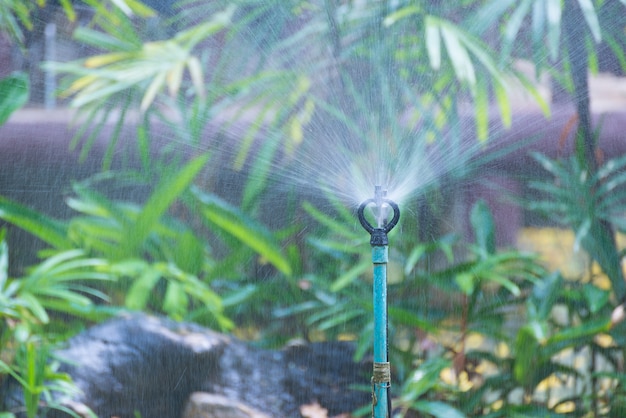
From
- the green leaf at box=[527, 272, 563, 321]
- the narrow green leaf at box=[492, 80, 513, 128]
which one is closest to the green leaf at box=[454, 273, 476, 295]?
the green leaf at box=[527, 272, 563, 321]

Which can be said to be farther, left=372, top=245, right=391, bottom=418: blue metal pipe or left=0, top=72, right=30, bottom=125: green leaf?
left=0, top=72, right=30, bottom=125: green leaf

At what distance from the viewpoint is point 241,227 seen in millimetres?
2104

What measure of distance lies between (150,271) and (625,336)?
1.22 m

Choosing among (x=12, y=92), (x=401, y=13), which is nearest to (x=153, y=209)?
(x=12, y=92)

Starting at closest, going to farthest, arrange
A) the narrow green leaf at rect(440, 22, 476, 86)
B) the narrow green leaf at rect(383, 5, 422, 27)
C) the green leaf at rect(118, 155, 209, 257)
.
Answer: the narrow green leaf at rect(440, 22, 476, 86), the narrow green leaf at rect(383, 5, 422, 27), the green leaf at rect(118, 155, 209, 257)

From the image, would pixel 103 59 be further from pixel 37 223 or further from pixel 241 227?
pixel 241 227

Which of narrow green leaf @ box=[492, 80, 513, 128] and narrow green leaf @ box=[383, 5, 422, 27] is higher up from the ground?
narrow green leaf @ box=[383, 5, 422, 27]

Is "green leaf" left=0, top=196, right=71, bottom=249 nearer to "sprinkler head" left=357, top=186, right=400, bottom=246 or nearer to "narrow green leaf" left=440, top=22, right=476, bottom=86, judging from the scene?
"narrow green leaf" left=440, top=22, right=476, bottom=86

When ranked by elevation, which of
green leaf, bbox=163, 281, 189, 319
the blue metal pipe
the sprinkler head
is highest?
green leaf, bbox=163, 281, 189, 319

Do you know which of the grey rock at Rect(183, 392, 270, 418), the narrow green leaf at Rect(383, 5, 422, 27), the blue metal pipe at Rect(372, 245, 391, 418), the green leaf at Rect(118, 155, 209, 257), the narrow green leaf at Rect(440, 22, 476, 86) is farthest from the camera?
the green leaf at Rect(118, 155, 209, 257)

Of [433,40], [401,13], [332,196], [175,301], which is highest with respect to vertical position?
[401,13]

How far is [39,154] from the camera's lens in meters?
2.38

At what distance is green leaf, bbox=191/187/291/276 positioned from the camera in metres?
2.07

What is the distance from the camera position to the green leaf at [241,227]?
207 centimetres
